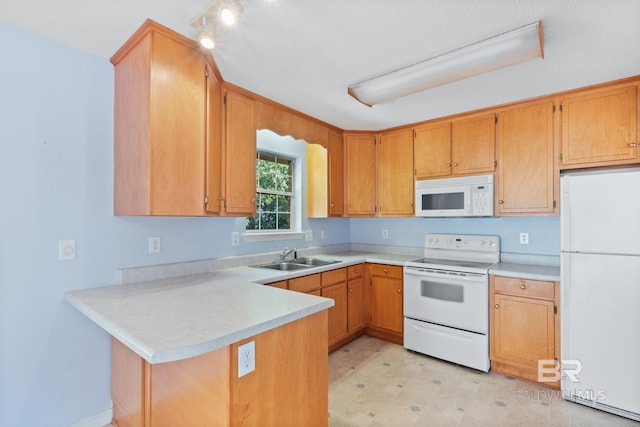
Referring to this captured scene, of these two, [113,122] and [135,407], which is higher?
[113,122]

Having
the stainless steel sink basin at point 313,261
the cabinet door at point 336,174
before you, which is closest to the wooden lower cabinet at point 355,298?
the stainless steel sink basin at point 313,261

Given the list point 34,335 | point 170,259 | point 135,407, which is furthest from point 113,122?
point 135,407

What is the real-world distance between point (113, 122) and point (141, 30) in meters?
0.65

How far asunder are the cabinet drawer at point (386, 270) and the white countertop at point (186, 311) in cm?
157

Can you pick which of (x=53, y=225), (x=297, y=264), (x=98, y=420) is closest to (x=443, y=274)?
(x=297, y=264)

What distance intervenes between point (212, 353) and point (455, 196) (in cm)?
267

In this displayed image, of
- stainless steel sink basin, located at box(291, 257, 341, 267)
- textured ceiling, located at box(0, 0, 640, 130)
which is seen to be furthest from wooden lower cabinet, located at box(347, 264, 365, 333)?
textured ceiling, located at box(0, 0, 640, 130)

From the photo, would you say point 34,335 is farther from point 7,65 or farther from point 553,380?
point 553,380

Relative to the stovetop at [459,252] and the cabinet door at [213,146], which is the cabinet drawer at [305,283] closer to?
the cabinet door at [213,146]

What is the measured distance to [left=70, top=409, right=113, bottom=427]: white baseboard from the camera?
1.90m

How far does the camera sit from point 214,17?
1.56 meters

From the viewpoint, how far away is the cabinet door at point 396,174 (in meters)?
3.50

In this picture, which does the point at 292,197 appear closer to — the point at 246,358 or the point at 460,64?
the point at 460,64

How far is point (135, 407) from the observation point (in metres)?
1.73
